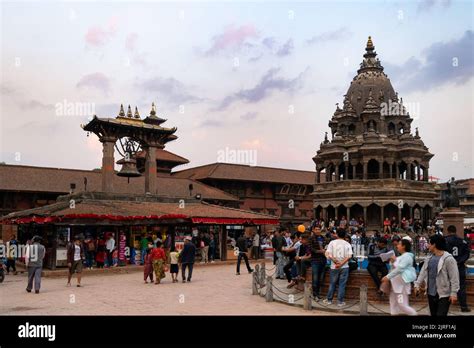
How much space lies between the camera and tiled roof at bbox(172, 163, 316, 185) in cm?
5016

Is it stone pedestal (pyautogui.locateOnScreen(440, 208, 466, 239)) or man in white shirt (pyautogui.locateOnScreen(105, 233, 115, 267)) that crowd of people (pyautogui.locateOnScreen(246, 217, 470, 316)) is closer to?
stone pedestal (pyautogui.locateOnScreen(440, 208, 466, 239))

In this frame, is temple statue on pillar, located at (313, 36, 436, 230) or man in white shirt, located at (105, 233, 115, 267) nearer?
man in white shirt, located at (105, 233, 115, 267)

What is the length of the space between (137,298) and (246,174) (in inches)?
1484

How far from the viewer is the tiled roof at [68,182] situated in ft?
121

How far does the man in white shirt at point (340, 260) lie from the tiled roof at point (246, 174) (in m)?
37.1

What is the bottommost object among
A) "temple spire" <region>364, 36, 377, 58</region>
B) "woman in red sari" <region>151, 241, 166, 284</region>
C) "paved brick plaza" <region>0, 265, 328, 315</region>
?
"paved brick plaza" <region>0, 265, 328, 315</region>

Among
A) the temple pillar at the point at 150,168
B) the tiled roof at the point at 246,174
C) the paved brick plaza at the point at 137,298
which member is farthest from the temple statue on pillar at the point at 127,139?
the tiled roof at the point at 246,174

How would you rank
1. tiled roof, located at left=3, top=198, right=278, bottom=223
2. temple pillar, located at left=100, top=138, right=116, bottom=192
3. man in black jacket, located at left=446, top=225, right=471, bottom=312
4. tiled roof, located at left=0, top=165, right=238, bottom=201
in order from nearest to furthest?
man in black jacket, located at left=446, top=225, right=471, bottom=312 < tiled roof, located at left=3, top=198, right=278, bottom=223 < temple pillar, located at left=100, top=138, right=116, bottom=192 < tiled roof, located at left=0, top=165, right=238, bottom=201

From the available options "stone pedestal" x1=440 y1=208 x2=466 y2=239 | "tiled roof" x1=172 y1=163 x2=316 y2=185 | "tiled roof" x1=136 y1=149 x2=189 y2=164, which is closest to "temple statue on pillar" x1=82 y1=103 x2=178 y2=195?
"stone pedestal" x1=440 y1=208 x2=466 y2=239

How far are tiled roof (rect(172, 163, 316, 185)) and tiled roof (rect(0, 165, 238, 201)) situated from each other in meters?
2.93

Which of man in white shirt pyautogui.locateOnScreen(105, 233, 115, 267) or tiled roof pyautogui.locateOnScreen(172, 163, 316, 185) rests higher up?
tiled roof pyautogui.locateOnScreen(172, 163, 316, 185)
